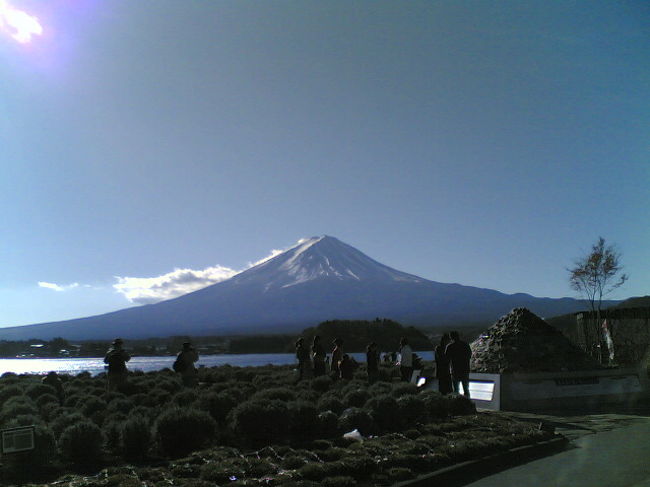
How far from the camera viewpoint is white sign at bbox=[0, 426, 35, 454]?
223 inches

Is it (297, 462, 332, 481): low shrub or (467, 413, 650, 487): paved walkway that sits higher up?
Answer: (297, 462, 332, 481): low shrub

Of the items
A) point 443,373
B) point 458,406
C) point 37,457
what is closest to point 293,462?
point 37,457

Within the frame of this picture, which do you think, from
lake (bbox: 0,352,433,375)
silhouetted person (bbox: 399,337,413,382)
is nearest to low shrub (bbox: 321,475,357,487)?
silhouetted person (bbox: 399,337,413,382)

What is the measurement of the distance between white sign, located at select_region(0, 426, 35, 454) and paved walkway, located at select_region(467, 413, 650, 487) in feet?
14.6

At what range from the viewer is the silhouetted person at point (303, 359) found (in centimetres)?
1656

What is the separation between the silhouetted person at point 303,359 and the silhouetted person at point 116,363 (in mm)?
4618

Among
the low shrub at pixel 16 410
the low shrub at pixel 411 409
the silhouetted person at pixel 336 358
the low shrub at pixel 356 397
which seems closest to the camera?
the low shrub at pixel 411 409

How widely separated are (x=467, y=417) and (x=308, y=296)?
7818cm

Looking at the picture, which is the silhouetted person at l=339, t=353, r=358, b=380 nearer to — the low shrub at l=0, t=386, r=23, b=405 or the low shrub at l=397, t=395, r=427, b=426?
the low shrub at l=397, t=395, r=427, b=426

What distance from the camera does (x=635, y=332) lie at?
2038 centimetres

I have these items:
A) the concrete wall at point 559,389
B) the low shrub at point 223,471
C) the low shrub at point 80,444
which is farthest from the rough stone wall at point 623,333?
the low shrub at point 80,444

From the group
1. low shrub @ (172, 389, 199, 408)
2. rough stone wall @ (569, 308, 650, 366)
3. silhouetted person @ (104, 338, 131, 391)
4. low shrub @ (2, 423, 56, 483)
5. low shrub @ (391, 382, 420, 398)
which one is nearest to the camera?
low shrub @ (2, 423, 56, 483)

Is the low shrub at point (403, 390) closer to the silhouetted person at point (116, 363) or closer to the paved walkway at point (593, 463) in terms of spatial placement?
the paved walkway at point (593, 463)

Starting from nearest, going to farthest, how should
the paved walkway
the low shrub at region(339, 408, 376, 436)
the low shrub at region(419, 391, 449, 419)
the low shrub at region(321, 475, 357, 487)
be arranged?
the low shrub at region(321, 475, 357, 487) < the paved walkway < the low shrub at region(339, 408, 376, 436) < the low shrub at region(419, 391, 449, 419)
